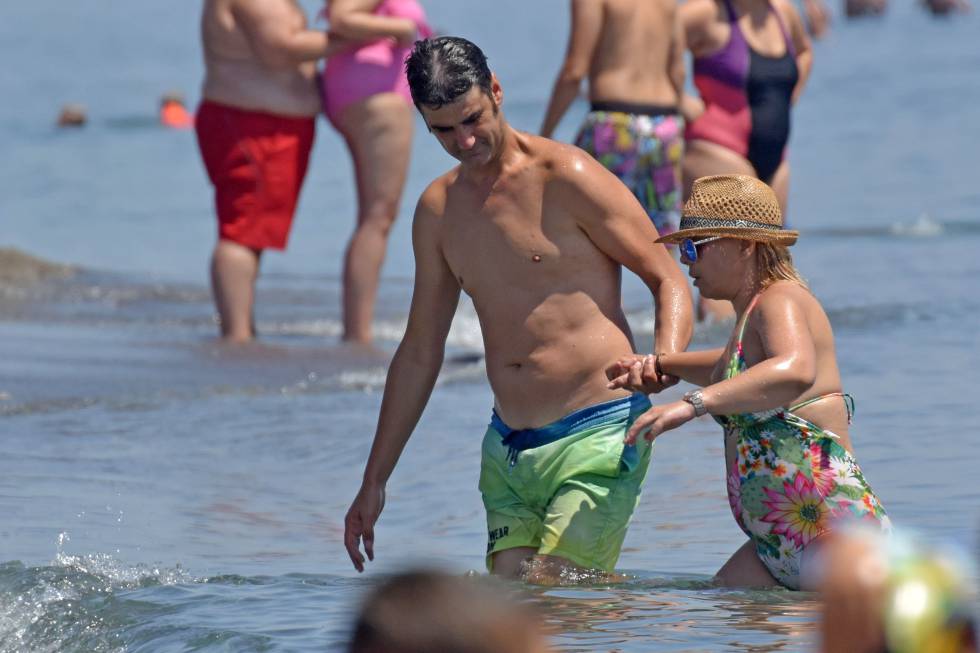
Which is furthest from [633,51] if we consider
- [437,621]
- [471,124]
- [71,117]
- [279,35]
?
[71,117]

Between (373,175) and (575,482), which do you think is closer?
(575,482)

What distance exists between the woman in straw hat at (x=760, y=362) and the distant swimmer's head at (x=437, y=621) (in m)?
2.45

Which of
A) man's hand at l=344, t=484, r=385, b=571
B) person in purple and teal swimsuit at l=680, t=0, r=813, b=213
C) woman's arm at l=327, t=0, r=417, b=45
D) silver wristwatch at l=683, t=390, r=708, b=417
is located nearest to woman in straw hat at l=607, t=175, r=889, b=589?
silver wristwatch at l=683, t=390, r=708, b=417

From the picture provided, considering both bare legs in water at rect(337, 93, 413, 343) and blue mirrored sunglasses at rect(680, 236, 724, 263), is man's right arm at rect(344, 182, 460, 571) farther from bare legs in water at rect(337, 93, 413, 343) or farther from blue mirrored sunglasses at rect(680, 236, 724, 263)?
bare legs in water at rect(337, 93, 413, 343)

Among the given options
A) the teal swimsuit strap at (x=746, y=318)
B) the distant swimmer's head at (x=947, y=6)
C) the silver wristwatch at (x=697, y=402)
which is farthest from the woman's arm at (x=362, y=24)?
the distant swimmer's head at (x=947, y=6)

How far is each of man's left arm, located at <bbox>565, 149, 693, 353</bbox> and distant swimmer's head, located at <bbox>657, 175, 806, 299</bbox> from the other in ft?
0.60

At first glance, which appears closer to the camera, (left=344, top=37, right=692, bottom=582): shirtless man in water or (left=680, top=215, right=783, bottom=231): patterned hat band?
(left=680, top=215, right=783, bottom=231): patterned hat band

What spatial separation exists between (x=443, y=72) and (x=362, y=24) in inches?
171

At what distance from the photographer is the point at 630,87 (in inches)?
319

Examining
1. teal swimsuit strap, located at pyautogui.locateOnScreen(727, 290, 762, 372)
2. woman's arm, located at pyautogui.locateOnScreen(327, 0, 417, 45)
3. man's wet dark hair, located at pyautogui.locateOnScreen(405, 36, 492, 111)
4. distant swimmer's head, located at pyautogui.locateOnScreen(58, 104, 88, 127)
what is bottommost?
distant swimmer's head, located at pyautogui.locateOnScreen(58, 104, 88, 127)

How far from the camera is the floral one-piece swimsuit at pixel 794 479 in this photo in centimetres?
409

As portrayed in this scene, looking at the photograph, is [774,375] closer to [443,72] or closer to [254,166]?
[443,72]

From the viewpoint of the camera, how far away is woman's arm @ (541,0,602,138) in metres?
7.98

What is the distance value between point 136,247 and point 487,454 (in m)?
11.8
